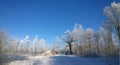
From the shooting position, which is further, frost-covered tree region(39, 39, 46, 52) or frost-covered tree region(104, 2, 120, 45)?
frost-covered tree region(39, 39, 46, 52)

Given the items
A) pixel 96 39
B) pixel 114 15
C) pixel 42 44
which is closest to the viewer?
pixel 114 15

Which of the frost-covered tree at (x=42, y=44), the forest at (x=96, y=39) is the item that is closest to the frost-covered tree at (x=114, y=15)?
the forest at (x=96, y=39)

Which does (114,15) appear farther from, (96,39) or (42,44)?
(42,44)

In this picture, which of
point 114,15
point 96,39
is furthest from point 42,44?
point 114,15

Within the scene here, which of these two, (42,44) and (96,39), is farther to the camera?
(42,44)

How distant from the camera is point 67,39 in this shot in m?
62.9

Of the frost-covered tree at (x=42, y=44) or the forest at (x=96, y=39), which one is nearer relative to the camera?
the forest at (x=96, y=39)

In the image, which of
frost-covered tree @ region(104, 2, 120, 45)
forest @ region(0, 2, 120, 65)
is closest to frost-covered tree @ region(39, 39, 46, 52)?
forest @ region(0, 2, 120, 65)

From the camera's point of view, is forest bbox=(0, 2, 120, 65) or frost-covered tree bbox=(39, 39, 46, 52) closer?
forest bbox=(0, 2, 120, 65)

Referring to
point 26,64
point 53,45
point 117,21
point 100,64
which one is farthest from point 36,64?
point 53,45

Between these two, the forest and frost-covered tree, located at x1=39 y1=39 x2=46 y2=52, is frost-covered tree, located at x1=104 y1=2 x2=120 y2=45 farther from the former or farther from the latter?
frost-covered tree, located at x1=39 y1=39 x2=46 y2=52

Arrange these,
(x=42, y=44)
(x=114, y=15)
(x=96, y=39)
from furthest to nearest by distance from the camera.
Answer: (x=42, y=44), (x=96, y=39), (x=114, y=15)

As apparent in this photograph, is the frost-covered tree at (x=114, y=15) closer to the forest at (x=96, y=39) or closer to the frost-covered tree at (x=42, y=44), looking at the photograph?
the forest at (x=96, y=39)

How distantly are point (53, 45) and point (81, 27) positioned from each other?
27236 mm
